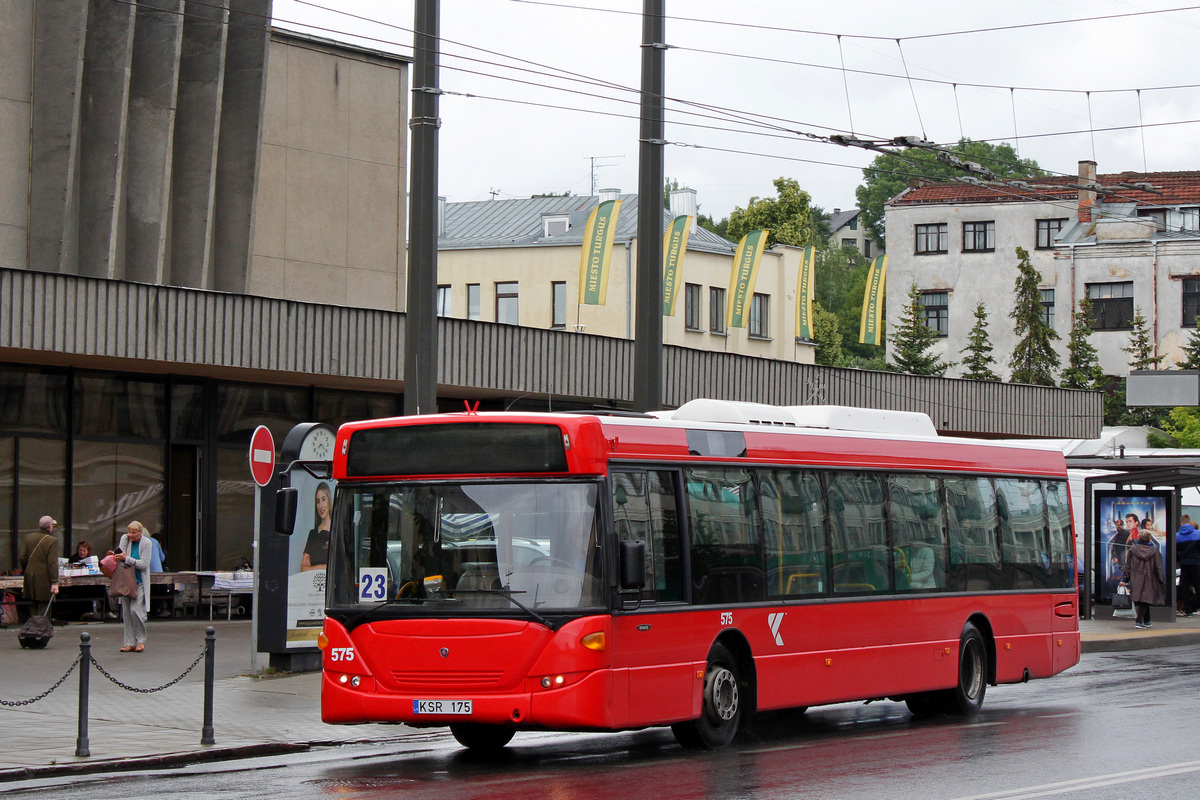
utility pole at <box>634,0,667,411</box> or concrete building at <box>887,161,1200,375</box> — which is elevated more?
concrete building at <box>887,161,1200,375</box>

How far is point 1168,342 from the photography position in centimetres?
6631

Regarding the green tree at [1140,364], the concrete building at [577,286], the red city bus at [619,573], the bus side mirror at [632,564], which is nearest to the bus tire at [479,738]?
the red city bus at [619,573]

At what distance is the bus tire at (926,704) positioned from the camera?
50.4ft

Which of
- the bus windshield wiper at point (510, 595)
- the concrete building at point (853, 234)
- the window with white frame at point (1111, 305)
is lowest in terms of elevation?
the bus windshield wiper at point (510, 595)

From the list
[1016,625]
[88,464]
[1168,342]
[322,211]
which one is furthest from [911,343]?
[1016,625]

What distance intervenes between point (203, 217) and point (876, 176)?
3511 inches

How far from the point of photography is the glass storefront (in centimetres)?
2428

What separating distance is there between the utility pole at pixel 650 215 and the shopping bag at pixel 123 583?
6.59 metres

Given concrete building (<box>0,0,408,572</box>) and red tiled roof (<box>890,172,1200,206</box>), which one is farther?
red tiled roof (<box>890,172,1200,206</box>)

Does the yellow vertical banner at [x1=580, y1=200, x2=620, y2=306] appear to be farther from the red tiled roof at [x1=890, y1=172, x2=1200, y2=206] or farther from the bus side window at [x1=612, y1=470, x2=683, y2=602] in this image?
the red tiled roof at [x1=890, y1=172, x2=1200, y2=206]

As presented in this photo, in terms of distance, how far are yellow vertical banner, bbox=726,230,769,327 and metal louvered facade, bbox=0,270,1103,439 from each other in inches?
415

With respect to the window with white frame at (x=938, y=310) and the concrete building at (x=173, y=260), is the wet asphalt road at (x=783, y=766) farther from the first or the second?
the window with white frame at (x=938, y=310)

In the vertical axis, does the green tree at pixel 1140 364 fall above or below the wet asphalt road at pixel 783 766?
above

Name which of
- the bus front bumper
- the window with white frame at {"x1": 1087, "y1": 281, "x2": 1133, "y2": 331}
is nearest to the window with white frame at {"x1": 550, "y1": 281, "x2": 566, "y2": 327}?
the window with white frame at {"x1": 1087, "y1": 281, "x2": 1133, "y2": 331}
